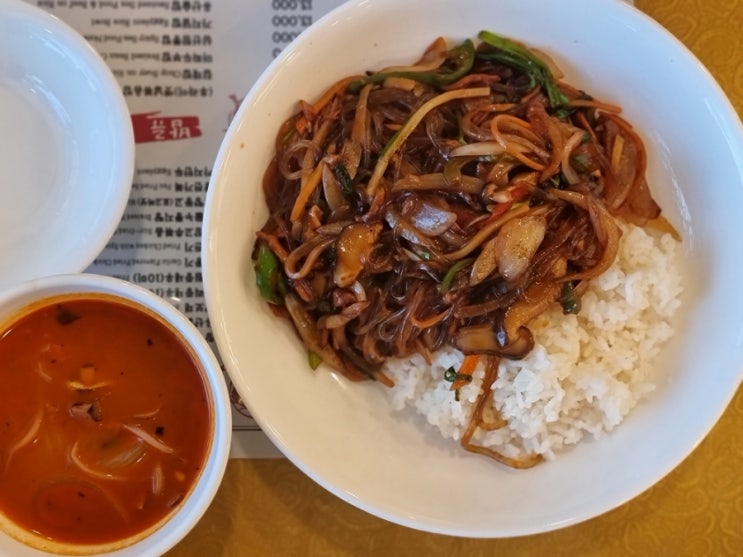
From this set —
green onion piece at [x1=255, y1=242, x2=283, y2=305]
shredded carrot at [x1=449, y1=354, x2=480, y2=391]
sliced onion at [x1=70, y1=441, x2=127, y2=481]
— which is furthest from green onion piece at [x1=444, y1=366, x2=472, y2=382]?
sliced onion at [x1=70, y1=441, x2=127, y2=481]

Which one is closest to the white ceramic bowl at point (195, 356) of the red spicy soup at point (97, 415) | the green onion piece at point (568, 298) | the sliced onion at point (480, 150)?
the red spicy soup at point (97, 415)

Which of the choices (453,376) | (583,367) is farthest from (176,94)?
(583,367)

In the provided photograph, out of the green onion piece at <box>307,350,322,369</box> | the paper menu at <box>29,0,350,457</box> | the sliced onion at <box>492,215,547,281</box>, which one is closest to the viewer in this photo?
the sliced onion at <box>492,215,547,281</box>

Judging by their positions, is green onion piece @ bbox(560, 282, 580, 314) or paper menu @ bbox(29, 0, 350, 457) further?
paper menu @ bbox(29, 0, 350, 457)

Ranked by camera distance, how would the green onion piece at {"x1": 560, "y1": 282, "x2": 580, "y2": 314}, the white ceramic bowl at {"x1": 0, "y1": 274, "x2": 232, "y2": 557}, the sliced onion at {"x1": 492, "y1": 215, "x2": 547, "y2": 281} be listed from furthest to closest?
the green onion piece at {"x1": 560, "y1": 282, "x2": 580, "y2": 314} < the sliced onion at {"x1": 492, "y1": 215, "x2": 547, "y2": 281} < the white ceramic bowl at {"x1": 0, "y1": 274, "x2": 232, "y2": 557}

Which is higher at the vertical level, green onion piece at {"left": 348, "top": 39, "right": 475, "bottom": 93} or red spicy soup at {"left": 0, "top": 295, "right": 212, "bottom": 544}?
green onion piece at {"left": 348, "top": 39, "right": 475, "bottom": 93}

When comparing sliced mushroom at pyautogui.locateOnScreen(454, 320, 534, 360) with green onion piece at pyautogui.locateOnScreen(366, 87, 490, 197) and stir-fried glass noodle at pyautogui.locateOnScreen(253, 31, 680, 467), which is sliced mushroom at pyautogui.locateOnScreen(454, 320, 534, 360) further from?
green onion piece at pyautogui.locateOnScreen(366, 87, 490, 197)
